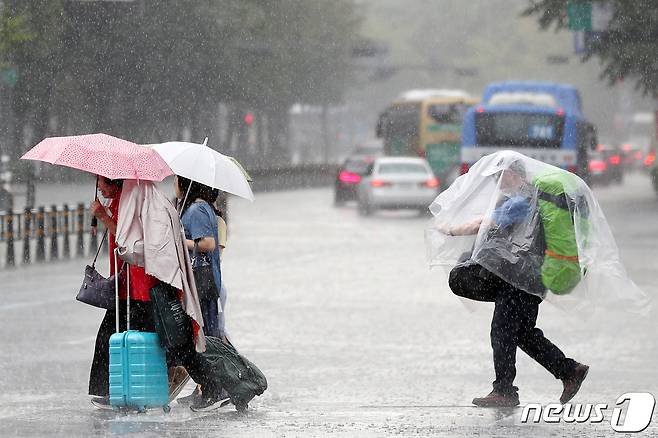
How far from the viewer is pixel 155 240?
28.8ft

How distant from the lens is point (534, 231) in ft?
30.1

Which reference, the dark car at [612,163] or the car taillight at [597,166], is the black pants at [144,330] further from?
the dark car at [612,163]

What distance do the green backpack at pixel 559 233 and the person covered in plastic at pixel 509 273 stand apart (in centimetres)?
5

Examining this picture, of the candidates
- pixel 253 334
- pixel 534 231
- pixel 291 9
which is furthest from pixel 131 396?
pixel 291 9

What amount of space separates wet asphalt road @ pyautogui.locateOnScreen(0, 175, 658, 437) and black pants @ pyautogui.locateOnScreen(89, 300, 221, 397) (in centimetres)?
17

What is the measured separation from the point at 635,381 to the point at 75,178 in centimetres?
5387

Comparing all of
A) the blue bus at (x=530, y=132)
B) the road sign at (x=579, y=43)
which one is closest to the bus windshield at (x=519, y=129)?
the blue bus at (x=530, y=132)

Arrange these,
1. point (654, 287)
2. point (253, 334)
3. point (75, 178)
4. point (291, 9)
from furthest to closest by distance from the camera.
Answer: point (291, 9), point (75, 178), point (654, 287), point (253, 334)

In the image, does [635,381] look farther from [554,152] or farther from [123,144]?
[554,152]

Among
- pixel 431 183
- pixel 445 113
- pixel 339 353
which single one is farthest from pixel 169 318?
pixel 445 113

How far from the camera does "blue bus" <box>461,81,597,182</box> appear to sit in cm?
4278

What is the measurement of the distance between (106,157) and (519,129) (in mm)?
35222

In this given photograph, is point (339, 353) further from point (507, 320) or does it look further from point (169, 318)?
point (169, 318)

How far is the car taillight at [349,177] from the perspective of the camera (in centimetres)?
4316
